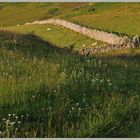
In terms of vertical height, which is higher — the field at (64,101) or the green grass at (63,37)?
the field at (64,101)

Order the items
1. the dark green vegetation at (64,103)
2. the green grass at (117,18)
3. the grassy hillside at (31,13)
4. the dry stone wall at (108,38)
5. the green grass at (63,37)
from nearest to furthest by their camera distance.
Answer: the dark green vegetation at (64,103) < the dry stone wall at (108,38) < the green grass at (63,37) < the green grass at (117,18) < the grassy hillside at (31,13)

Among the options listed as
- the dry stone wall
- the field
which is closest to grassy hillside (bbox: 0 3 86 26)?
the dry stone wall

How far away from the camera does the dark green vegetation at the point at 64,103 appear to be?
10031mm

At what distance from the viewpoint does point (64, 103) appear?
11.1 m

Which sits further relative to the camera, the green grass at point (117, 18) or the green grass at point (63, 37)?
the green grass at point (117, 18)

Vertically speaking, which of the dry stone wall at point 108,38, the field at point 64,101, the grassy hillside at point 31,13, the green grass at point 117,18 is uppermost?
the field at point 64,101

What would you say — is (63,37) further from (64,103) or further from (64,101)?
(64,103)

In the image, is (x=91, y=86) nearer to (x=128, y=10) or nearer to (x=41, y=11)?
(x=128, y=10)

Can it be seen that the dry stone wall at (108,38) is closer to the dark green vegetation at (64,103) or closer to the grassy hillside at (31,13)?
the dark green vegetation at (64,103)

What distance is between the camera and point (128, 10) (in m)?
57.9

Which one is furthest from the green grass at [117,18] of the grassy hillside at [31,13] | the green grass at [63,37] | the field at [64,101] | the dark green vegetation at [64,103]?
the grassy hillside at [31,13]

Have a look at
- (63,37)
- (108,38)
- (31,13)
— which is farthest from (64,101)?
(31,13)

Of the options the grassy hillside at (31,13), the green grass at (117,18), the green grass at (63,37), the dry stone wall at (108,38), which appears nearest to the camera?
the dry stone wall at (108,38)

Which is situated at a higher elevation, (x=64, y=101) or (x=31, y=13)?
(x=64, y=101)
